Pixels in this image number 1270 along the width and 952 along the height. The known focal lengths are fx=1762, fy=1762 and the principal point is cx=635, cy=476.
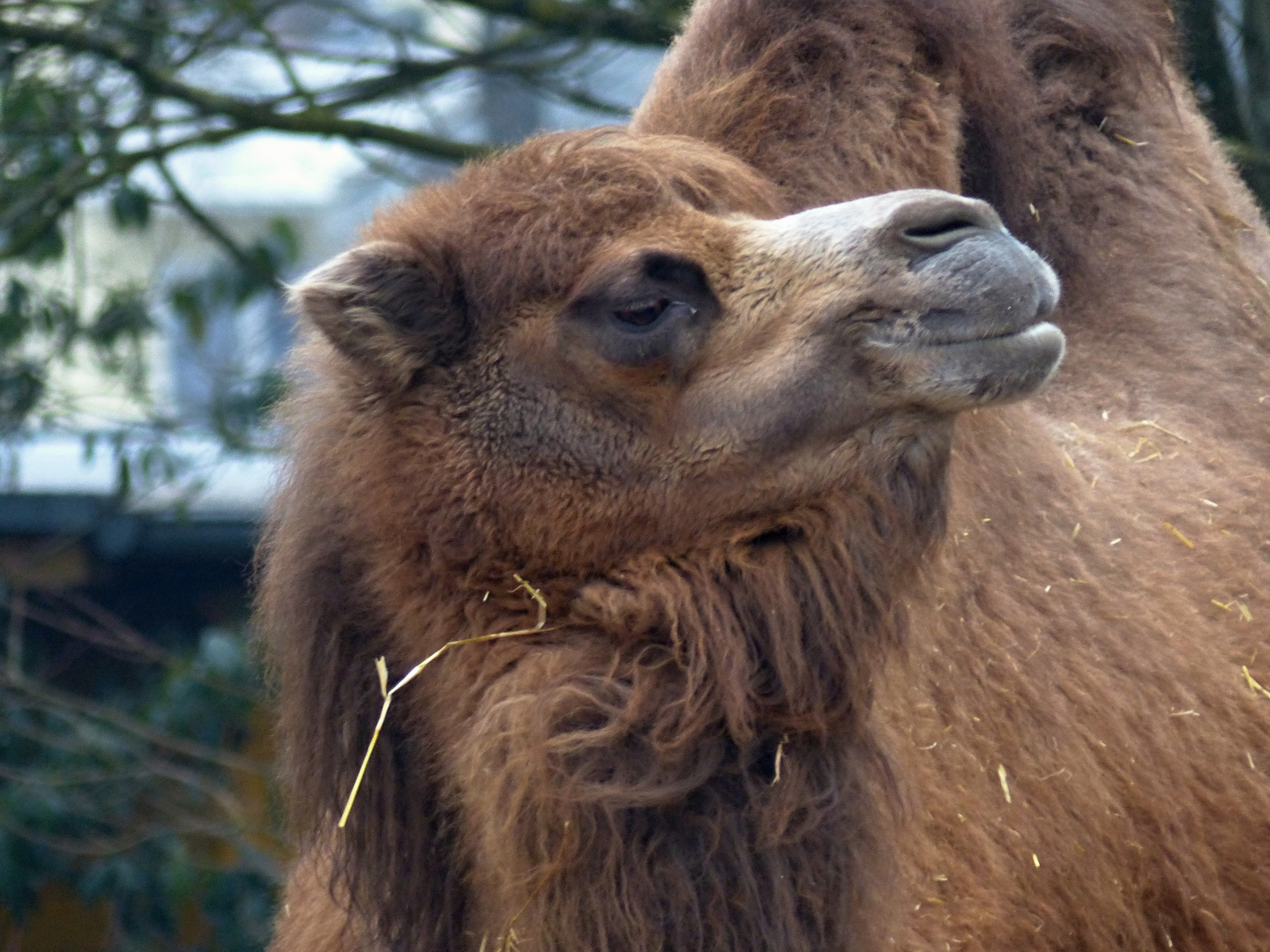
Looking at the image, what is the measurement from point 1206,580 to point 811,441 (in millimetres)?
1351

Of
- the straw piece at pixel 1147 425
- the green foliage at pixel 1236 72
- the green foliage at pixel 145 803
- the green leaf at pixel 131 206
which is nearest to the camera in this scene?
the straw piece at pixel 1147 425

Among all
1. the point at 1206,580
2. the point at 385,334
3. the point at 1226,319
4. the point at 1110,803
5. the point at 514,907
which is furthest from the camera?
the point at 1226,319

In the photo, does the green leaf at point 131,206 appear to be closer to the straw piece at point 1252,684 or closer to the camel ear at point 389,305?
the camel ear at point 389,305

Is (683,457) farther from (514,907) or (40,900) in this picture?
(40,900)

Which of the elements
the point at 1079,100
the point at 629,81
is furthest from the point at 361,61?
the point at 1079,100

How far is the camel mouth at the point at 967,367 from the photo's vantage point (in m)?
2.77

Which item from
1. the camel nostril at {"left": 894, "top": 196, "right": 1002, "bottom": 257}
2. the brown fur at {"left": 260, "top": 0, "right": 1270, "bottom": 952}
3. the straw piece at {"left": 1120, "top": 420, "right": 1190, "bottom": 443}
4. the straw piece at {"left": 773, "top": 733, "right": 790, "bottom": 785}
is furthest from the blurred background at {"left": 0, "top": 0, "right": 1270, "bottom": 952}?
the straw piece at {"left": 773, "top": 733, "right": 790, "bottom": 785}

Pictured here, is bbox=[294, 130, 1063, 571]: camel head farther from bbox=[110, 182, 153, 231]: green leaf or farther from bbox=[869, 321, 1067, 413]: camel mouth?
bbox=[110, 182, 153, 231]: green leaf

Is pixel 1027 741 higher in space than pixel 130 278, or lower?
higher

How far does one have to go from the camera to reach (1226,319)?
4.35 meters

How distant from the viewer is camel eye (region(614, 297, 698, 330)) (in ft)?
9.59

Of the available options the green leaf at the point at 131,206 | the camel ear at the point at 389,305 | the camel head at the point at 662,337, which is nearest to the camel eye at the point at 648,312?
the camel head at the point at 662,337

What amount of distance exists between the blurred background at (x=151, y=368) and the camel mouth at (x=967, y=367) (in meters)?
2.77

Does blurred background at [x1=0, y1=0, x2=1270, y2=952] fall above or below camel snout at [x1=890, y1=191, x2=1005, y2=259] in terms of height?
below
